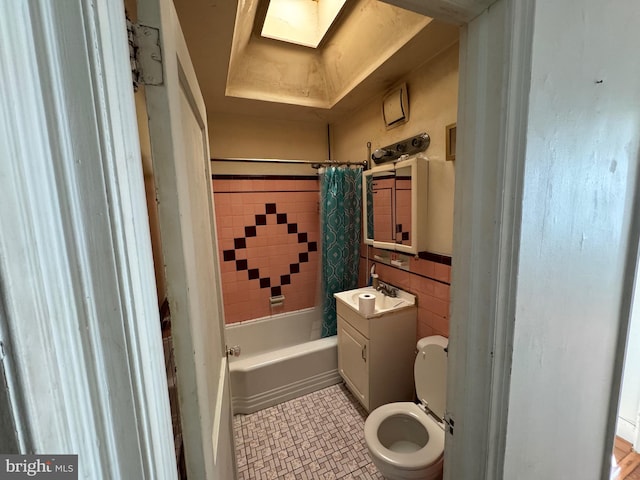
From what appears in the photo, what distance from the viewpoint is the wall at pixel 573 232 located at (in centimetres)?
63

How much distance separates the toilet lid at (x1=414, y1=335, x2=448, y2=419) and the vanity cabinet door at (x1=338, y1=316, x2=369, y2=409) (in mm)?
331

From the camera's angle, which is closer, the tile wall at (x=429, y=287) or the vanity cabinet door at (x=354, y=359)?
the tile wall at (x=429, y=287)

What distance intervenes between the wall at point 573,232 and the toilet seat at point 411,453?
47 cm

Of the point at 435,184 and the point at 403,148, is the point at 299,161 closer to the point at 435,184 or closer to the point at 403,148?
the point at 403,148

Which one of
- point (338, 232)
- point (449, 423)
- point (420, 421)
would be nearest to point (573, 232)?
point (449, 423)

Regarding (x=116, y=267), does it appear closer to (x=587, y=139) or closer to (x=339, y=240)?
(x=587, y=139)

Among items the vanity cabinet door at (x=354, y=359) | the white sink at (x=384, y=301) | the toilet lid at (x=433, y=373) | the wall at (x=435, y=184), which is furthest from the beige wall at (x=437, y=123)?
the vanity cabinet door at (x=354, y=359)

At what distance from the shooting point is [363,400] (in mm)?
1781

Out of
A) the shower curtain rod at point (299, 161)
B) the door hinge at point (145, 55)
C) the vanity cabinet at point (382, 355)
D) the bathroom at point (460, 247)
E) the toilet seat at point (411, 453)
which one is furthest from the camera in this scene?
the shower curtain rod at point (299, 161)

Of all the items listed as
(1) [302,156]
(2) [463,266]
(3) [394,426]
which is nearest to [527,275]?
(2) [463,266]

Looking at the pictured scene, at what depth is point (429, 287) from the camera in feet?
5.48

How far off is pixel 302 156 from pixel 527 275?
2.22m

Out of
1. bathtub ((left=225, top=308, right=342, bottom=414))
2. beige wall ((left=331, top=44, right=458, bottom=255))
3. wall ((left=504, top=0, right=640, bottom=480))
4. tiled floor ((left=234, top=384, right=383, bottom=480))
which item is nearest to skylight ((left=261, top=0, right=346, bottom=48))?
beige wall ((left=331, top=44, right=458, bottom=255))

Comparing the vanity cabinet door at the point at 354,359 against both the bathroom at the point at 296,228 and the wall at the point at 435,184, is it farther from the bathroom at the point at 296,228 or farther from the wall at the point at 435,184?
the wall at the point at 435,184
